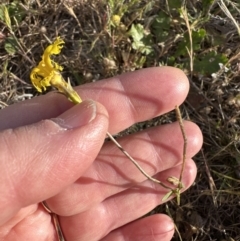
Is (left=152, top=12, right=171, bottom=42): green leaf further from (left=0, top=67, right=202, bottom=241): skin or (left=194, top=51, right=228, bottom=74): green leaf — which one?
(left=0, top=67, right=202, bottom=241): skin

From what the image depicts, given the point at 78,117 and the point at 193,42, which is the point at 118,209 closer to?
the point at 78,117

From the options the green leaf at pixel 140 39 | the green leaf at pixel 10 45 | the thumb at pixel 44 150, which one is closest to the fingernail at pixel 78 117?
the thumb at pixel 44 150

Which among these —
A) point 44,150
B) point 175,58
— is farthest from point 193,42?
point 44,150

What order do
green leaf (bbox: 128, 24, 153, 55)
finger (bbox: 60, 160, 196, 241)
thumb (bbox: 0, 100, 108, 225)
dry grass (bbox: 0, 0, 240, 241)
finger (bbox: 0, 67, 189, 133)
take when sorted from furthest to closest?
green leaf (bbox: 128, 24, 153, 55), dry grass (bbox: 0, 0, 240, 241), finger (bbox: 60, 160, 196, 241), finger (bbox: 0, 67, 189, 133), thumb (bbox: 0, 100, 108, 225)

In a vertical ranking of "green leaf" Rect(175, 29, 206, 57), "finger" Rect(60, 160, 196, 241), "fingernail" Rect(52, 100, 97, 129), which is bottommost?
"finger" Rect(60, 160, 196, 241)

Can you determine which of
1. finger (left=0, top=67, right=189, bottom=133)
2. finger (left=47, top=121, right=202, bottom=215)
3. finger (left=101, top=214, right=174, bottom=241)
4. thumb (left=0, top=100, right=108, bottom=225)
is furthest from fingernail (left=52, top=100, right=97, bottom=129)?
finger (left=101, top=214, right=174, bottom=241)

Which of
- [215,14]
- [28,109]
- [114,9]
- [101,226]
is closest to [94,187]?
[101,226]

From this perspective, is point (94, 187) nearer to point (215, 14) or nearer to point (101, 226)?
point (101, 226)
